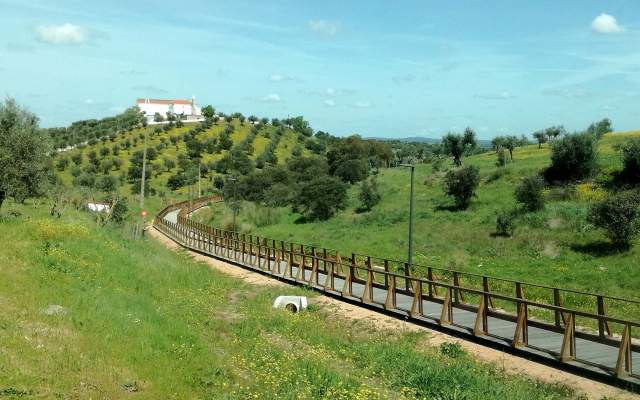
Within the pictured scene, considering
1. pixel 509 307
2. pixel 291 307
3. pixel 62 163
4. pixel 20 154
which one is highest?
pixel 20 154

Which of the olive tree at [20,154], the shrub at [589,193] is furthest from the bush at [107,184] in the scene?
the shrub at [589,193]


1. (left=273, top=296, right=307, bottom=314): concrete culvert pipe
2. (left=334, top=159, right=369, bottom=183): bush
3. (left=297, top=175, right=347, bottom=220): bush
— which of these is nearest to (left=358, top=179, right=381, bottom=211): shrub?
(left=297, top=175, right=347, bottom=220): bush

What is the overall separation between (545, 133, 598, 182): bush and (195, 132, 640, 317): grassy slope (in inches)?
48.7

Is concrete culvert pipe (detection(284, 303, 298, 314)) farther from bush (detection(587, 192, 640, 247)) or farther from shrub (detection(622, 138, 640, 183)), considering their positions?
shrub (detection(622, 138, 640, 183))

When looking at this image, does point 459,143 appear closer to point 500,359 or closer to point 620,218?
point 620,218

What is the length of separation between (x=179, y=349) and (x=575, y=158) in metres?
37.0

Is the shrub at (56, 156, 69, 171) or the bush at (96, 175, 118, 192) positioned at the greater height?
the shrub at (56, 156, 69, 171)

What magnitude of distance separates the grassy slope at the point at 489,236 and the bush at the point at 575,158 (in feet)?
4.06

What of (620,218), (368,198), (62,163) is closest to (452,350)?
(620,218)

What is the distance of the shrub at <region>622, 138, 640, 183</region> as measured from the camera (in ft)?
122

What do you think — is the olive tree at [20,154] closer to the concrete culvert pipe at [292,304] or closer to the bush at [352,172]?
the concrete culvert pipe at [292,304]

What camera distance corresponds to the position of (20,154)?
27.3 m

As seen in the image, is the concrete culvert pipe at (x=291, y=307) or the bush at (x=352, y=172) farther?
the bush at (x=352, y=172)

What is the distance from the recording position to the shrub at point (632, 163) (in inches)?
1460
